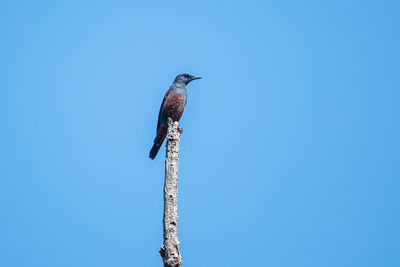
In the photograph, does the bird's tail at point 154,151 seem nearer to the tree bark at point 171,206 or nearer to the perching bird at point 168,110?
the perching bird at point 168,110

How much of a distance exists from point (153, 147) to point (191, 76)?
1.90 metres

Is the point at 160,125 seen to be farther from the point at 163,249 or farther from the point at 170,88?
the point at 163,249

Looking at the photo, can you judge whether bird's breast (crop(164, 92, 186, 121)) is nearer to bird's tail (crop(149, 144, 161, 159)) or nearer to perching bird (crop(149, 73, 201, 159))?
perching bird (crop(149, 73, 201, 159))

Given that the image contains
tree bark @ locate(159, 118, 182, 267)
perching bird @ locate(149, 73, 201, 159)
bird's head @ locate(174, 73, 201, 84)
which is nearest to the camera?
tree bark @ locate(159, 118, 182, 267)

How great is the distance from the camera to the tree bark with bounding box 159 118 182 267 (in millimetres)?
4703

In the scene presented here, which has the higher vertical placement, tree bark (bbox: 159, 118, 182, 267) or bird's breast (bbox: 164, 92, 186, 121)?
bird's breast (bbox: 164, 92, 186, 121)

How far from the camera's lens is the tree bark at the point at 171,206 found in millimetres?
4703

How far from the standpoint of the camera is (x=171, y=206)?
5.15 meters

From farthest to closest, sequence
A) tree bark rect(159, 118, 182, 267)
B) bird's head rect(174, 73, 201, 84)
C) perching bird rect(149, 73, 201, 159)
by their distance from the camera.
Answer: bird's head rect(174, 73, 201, 84) → perching bird rect(149, 73, 201, 159) → tree bark rect(159, 118, 182, 267)

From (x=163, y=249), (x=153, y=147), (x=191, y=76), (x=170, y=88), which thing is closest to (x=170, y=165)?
(x=163, y=249)

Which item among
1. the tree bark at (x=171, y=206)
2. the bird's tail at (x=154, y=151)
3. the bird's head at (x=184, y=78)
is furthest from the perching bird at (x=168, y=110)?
the tree bark at (x=171, y=206)

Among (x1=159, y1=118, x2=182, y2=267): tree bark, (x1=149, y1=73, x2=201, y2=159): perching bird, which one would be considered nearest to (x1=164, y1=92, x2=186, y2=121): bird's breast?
(x1=149, y1=73, x2=201, y2=159): perching bird

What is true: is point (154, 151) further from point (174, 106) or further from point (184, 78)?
point (184, 78)

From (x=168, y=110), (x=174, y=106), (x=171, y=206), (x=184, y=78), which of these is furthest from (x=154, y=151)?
(x=171, y=206)
